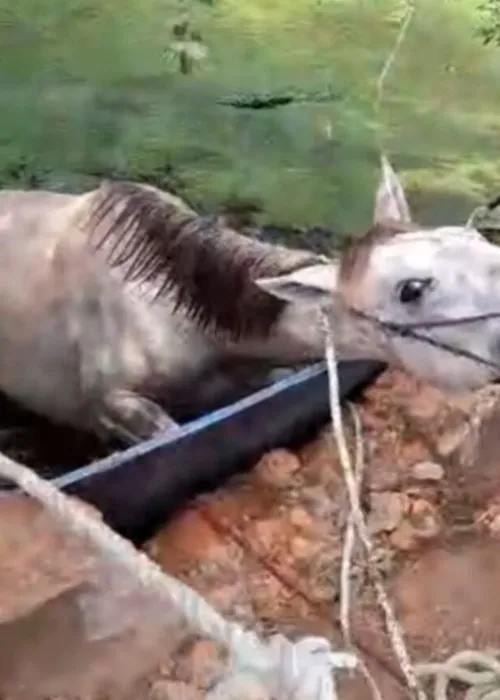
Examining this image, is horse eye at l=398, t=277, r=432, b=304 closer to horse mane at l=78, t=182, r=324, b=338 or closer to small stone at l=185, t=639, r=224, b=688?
horse mane at l=78, t=182, r=324, b=338

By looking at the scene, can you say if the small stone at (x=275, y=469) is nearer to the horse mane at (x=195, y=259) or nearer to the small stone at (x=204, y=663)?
the horse mane at (x=195, y=259)

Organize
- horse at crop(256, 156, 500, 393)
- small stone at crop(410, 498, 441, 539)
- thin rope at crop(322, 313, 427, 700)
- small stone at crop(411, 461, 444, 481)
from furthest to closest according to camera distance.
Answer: small stone at crop(411, 461, 444, 481), small stone at crop(410, 498, 441, 539), horse at crop(256, 156, 500, 393), thin rope at crop(322, 313, 427, 700)

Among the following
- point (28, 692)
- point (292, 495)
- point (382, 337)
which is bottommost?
point (292, 495)

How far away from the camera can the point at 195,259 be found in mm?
2361

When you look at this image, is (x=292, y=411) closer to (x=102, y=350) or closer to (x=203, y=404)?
(x=203, y=404)

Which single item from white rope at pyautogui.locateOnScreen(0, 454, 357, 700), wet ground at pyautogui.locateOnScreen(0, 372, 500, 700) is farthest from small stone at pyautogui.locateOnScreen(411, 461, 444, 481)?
white rope at pyautogui.locateOnScreen(0, 454, 357, 700)

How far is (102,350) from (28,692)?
29.4 inches

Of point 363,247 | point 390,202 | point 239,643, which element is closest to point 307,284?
point 363,247

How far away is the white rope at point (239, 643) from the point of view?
1.01m

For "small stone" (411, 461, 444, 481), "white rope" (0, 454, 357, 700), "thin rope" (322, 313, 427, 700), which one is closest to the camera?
"white rope" (0, 454, 357, 700)

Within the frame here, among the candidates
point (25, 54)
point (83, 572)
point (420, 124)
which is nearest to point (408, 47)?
point (420, 124)

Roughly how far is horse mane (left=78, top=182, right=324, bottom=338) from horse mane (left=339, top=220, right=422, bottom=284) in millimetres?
110

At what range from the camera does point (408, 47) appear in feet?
12.8

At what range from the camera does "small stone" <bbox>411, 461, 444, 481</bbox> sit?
2557 millimetres
